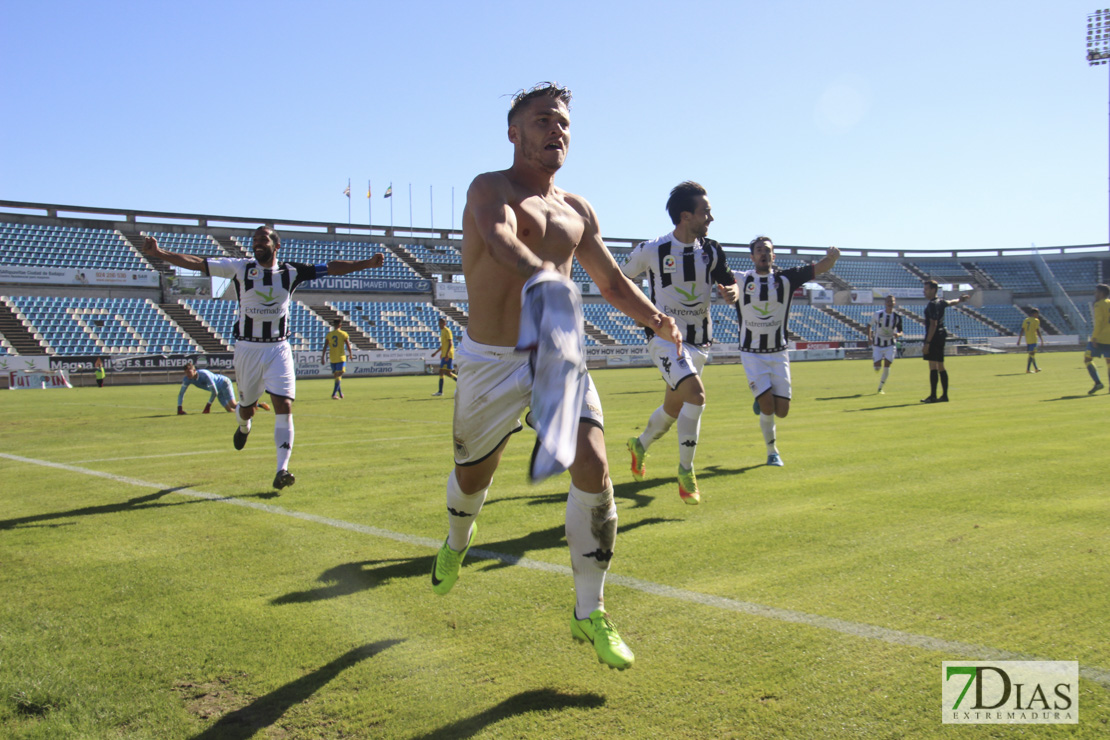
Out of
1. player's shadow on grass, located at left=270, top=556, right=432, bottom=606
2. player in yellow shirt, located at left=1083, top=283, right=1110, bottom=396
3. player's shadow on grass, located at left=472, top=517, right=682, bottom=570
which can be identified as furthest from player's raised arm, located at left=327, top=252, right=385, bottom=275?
player in yellow shirt, located at left=1083, top=283, right=1110, bottom=396

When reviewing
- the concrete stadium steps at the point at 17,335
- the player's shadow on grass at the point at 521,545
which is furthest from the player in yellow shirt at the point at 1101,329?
the concrete stadium steps at the point at 17,335

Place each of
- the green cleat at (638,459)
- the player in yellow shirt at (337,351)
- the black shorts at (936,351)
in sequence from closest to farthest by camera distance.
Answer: the green cleat at (638,459) < the black shorts at (936,351) < the player in yellow shirt at (337,351)

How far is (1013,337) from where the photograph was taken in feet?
200

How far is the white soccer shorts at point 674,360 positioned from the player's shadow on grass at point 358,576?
296 centimetres

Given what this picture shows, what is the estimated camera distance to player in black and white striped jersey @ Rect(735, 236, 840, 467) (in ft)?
26.5

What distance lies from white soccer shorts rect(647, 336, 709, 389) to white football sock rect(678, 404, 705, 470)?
251 mm

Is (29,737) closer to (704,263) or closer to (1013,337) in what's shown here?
(704,263)

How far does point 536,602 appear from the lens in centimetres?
361

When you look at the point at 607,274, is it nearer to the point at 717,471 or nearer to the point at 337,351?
the point at 717,471

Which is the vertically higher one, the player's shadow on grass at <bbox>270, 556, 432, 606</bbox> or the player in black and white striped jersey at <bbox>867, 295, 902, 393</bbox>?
the player in black and white striped jersey at <bbox>867, 295, 902, 393</bbox>

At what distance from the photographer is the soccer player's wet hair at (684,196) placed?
684 cm

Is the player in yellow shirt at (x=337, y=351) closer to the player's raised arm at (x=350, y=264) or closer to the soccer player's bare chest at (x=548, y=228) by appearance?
the player's raised arm at (x=350, y=264)

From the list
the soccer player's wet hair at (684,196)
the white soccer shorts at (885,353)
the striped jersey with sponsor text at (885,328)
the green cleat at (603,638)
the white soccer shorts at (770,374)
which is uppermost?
the soccer player's wet hair at (684,196)

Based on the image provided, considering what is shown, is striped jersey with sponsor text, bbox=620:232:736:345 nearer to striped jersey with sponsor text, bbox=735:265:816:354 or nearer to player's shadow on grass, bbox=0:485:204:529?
striped jersey with sponsor text, bbox=735:265:816:354
